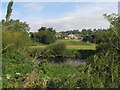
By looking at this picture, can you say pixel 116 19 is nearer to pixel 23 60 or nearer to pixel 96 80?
pixel 96 80

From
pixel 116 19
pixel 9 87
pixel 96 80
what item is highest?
pixel 116 19

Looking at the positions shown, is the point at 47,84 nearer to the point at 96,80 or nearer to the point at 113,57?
the point at 96,80

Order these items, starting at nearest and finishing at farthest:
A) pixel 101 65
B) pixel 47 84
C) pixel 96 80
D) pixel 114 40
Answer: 1. pixel 96 80
2. pixel 101 65
3. pixel 47 84
4. pixel 114 40

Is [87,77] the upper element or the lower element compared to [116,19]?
lower

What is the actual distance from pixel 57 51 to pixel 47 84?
77.9 feet

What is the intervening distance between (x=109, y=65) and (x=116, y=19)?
1.94 m

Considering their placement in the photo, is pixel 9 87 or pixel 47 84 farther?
pixel 9 87

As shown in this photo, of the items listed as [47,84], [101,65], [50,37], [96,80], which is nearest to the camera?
[96,80]

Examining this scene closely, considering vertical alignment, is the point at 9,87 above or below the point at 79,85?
below

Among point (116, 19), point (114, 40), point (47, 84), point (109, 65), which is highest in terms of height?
point (116, 19)

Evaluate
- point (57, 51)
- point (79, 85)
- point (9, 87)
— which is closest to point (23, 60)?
point (9, 87)

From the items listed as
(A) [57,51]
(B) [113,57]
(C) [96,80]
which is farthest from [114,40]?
(A) [57,51]

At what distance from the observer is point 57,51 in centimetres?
2725

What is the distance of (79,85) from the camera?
2.82 metres
